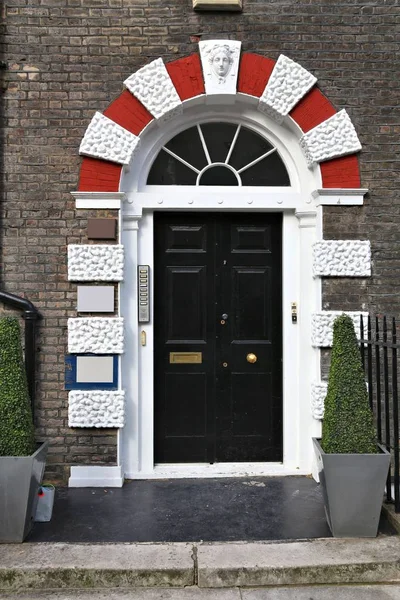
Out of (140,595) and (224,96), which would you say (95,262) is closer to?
(224,96)

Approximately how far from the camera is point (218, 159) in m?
5.41

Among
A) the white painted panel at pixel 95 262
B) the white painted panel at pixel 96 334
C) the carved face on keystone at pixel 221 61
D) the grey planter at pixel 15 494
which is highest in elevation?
the carved face on keystone at pixel 221 61

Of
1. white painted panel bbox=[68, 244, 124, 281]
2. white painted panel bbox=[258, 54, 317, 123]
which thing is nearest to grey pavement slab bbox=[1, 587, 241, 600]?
white painted panel bbox=[68, 244, 124, 281]

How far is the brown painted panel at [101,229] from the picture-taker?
5.02 meters

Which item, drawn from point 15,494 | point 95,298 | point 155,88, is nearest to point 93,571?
point 15,494

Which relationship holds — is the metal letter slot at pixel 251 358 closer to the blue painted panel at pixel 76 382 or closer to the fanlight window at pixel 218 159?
the blue painted panel at pixel 76 382

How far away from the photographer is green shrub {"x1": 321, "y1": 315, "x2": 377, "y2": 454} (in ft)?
12.9

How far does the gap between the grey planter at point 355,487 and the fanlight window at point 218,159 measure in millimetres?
2765

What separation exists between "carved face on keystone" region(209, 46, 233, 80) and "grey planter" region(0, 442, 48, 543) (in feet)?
12.0

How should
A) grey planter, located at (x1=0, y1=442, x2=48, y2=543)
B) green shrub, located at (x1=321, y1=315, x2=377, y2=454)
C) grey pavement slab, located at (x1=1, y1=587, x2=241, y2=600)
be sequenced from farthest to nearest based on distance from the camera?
green shrub, located at (x1=321, y1=315, x2=377, y2=454) → grey planter, located at (x1=0, y1=442, x2=48, y2=543) → grey pavement slab, located at (x1=1, y1=587, x2=241, y2=600)

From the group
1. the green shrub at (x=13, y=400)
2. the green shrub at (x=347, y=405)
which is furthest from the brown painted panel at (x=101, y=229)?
the green shrub at (x=347, y=405)

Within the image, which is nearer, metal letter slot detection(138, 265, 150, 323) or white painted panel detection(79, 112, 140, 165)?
white painted panel detection(79, 112, 140, 165)

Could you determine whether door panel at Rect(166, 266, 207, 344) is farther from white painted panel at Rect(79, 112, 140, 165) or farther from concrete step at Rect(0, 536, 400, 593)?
concrete step at Rect(0, 536, 400, 593)

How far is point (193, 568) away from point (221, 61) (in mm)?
4189
